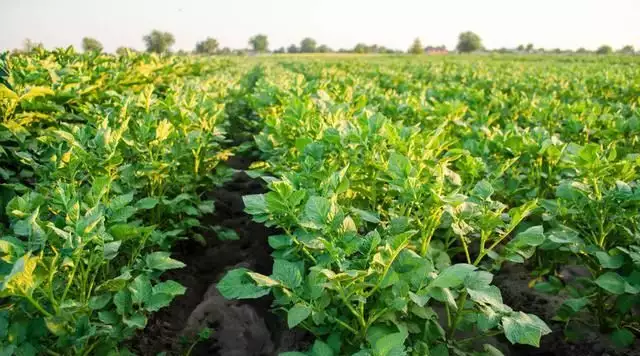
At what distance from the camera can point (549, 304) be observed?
→ 2.77 metres

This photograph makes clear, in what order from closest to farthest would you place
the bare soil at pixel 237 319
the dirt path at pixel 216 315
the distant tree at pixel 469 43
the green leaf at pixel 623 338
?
the green leaf at pixel 623 338 < the bare soil at pixel 237 319 < the dirt path at pixel 216 315 < the distant tree at pixel 469 43

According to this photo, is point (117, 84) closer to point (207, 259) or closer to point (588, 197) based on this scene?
point (207, 259)

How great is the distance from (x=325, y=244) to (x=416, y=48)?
285 ft

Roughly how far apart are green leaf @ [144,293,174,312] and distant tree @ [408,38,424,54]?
277 ft

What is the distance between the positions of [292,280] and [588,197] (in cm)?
152

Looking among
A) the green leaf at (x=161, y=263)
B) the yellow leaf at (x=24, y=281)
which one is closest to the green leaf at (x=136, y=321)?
the green leaf at (x=161, y=263)

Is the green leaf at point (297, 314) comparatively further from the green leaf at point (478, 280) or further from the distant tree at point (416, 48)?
the distant tree at point (416, 48)

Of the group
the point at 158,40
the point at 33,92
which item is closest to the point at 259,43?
the point at 158,40

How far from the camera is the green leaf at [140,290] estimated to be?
5.65 feet

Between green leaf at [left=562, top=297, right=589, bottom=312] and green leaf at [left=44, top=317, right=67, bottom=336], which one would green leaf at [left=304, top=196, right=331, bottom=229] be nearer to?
green leaf at [left=44, top=317, right=67, bottom=336]

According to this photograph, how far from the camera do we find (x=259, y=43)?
389ft

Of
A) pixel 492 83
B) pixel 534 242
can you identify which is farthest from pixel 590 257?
pixel 492 83

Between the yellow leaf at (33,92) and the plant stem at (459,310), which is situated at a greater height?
the yellow leaf at (33,92)

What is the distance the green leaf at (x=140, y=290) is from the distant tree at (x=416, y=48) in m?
84.4
